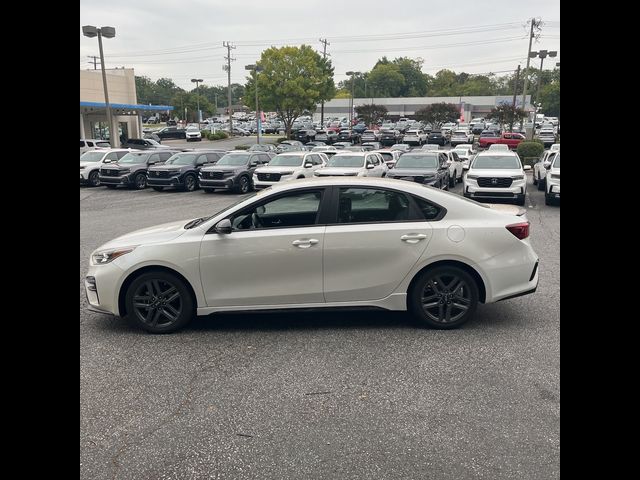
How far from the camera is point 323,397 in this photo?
4.07m

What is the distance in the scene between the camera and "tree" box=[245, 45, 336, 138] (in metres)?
49.8

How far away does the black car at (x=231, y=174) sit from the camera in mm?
19578

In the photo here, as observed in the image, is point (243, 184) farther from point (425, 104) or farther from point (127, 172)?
point (425, 104)

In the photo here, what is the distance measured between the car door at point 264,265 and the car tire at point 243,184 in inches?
579

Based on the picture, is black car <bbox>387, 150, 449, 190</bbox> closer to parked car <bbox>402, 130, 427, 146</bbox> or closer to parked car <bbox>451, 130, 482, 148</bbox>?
parked car <bbox>402, 130, 427, 146</bbox>

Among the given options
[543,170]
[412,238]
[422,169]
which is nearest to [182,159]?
[422,169]

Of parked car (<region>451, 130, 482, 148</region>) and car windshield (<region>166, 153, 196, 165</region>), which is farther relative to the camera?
parked car (<region>451, 130, 482, 148</region>)

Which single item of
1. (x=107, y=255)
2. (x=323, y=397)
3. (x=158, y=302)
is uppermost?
(x=107, y=255)

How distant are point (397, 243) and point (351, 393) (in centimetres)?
174

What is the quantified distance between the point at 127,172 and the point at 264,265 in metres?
18.0

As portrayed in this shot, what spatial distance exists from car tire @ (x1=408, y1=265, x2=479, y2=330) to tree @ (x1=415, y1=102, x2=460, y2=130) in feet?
197

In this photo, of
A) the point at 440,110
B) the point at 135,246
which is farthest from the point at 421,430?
the point at 440,110

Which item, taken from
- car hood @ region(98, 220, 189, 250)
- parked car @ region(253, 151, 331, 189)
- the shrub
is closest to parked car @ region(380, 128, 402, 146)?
the shrub

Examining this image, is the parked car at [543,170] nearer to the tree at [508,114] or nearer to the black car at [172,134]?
the tree at [508,114]
